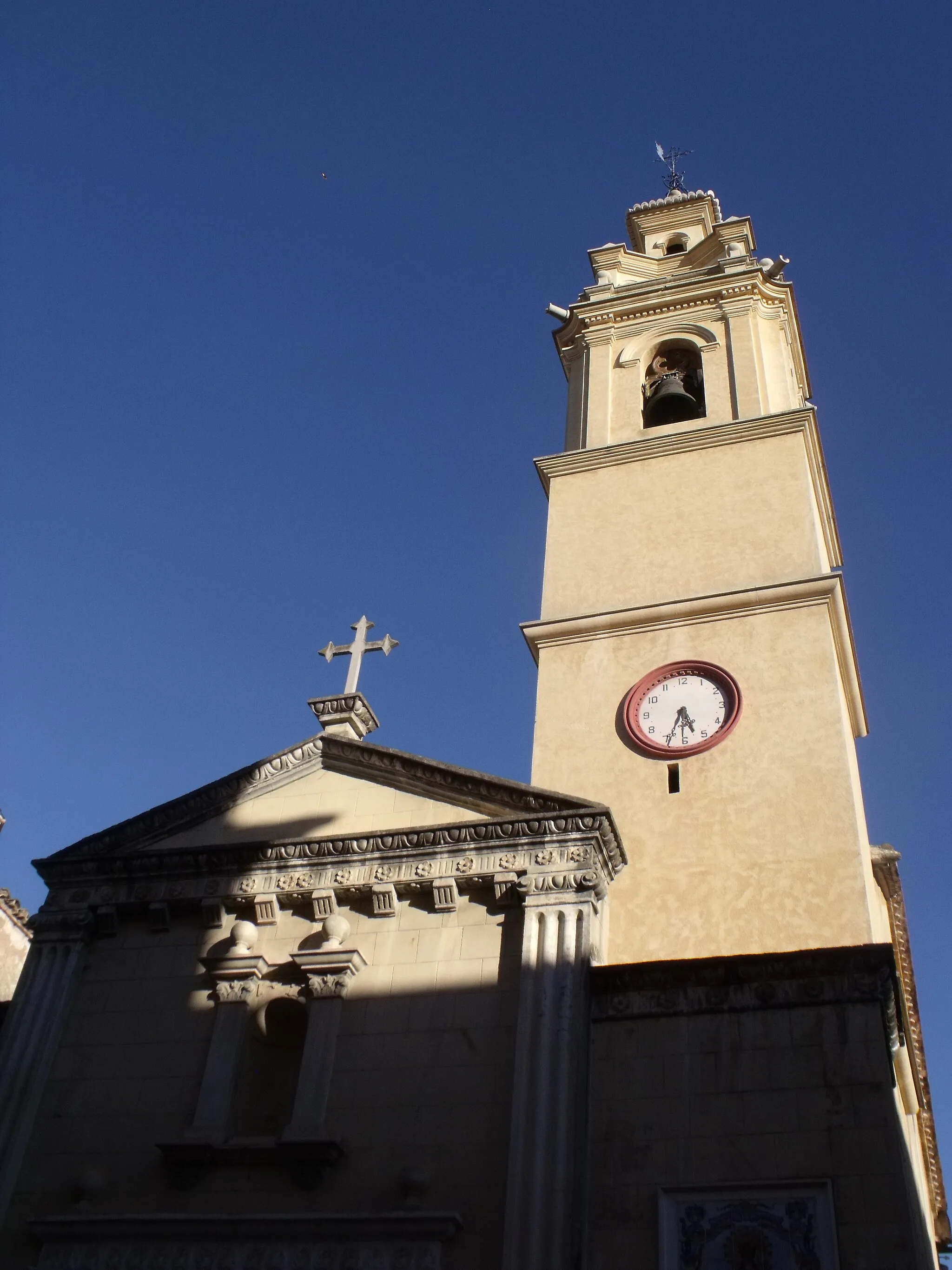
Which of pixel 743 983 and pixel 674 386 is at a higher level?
pixel 674 386

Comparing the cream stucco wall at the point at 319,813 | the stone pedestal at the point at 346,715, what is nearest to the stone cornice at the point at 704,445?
the stone pedestal at the point at 346,715

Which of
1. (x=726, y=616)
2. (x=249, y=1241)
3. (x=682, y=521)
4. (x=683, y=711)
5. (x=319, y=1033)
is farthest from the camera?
(x=682, y=521)

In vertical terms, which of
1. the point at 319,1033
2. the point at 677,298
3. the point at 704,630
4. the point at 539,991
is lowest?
the point at 319,1033

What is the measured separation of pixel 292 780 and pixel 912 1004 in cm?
905

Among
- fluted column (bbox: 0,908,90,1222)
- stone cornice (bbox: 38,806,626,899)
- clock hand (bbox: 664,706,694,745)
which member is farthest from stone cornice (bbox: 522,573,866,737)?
fluted column (bbox: 0,908,90,1222)

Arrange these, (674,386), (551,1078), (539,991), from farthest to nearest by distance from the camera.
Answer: (674,386), (539,991), (551,1078)

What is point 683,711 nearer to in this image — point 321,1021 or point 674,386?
point 321,1021

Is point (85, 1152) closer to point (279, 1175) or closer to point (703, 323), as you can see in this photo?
point (279, 1175)

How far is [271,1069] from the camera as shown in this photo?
12547 mm

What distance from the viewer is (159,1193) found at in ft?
36.8

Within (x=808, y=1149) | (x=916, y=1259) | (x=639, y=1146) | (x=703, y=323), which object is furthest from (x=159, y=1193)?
(x=703, y=323)

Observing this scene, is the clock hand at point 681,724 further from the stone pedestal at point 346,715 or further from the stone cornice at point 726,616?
the stone pedestal at point 346,715

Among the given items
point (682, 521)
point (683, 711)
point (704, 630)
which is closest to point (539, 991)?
point (683, 711)

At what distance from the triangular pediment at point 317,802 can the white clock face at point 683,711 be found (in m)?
2.76
